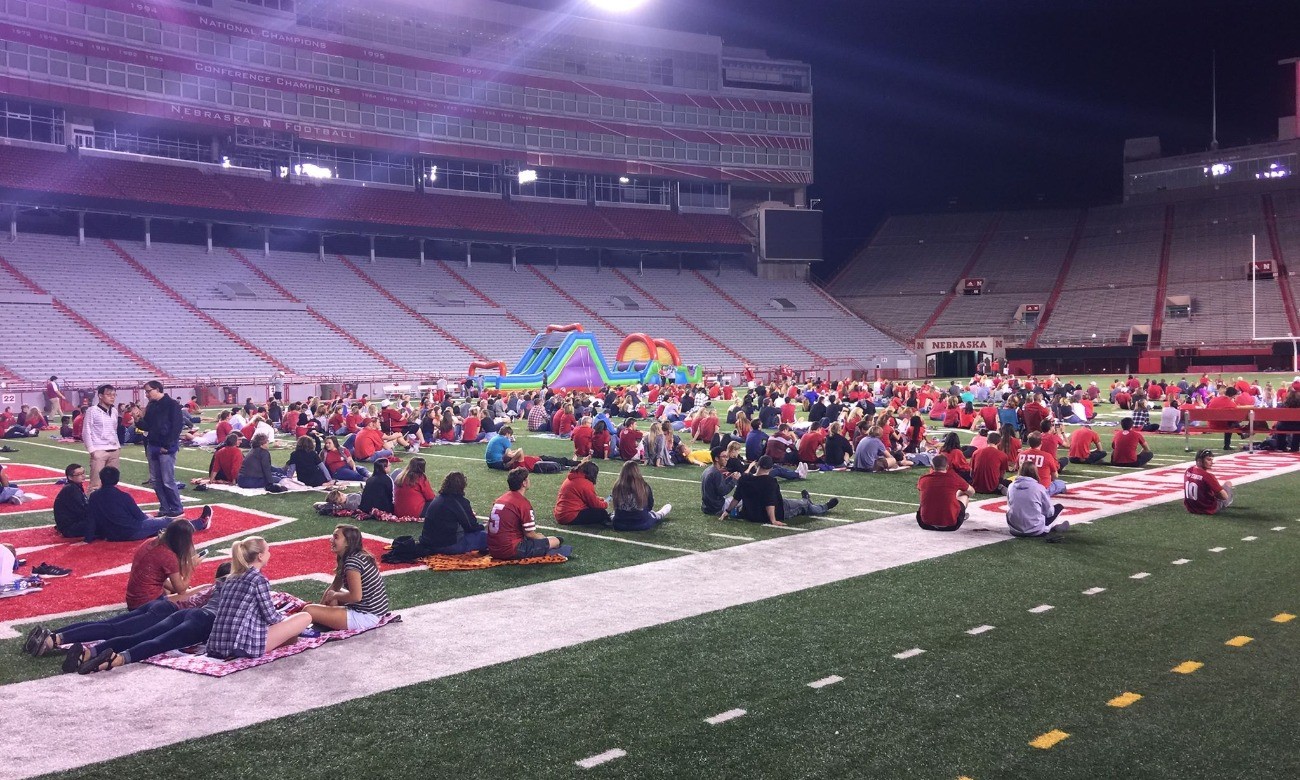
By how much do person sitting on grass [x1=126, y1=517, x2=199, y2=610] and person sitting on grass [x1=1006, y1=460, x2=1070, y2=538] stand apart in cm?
874

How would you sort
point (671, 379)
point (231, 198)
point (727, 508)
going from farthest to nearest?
point (231, 198), point (671, 379), point (727, 508)

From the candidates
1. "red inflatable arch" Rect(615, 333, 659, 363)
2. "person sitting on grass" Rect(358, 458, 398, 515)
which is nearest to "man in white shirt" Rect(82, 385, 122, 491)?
"person sitting on grass" Rect(358, 458, 398, 515)

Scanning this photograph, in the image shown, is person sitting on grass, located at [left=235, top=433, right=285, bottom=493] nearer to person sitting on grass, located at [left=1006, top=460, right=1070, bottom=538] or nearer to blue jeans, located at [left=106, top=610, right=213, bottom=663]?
blue jeans, located at [left=106, top=610, right=213, bottom=663]

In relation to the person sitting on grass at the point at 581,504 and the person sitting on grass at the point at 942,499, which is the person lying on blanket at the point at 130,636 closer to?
the person sitting on grass at the point at 581,504

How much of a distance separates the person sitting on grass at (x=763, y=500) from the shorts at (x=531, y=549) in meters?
3.30

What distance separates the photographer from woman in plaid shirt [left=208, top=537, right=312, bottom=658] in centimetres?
714

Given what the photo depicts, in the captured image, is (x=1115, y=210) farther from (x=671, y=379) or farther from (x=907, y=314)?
(x=671, y=379)

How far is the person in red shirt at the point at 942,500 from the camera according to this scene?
38.8 ft

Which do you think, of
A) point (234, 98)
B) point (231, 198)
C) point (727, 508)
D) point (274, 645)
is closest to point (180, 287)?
point (231, 198)

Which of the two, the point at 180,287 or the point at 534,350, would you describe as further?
the point at 180,287

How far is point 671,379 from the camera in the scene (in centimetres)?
4309

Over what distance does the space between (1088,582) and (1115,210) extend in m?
71.1

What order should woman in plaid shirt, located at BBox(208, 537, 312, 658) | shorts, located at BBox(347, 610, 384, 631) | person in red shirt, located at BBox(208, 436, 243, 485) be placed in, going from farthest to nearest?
person in red shirt, located at BBox(208, 436, 243, 485) → shorts, located at BBox(347, 610, 384, 631) → woman in plaid shirt, located at BBox(208, 537, 312, 658)

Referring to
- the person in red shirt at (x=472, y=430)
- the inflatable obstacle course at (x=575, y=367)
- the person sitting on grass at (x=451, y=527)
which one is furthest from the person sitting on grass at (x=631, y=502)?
the inflatable obstacle course at (x=575, y=367)
